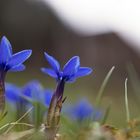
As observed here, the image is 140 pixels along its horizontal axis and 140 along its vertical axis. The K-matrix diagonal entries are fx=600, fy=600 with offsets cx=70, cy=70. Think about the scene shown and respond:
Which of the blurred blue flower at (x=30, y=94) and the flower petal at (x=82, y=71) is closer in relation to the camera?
the flower petal at (x=82, y=71)

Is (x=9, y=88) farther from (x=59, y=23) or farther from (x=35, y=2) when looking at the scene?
(x=35, y=2)

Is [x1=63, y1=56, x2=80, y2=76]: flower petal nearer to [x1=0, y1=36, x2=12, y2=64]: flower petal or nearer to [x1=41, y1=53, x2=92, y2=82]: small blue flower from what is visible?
[x1=41, y1=53, x2=92, y2=82]: small blue flower

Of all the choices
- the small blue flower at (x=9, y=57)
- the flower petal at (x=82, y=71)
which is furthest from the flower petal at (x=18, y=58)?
the flower petal at (x=82, y=71)

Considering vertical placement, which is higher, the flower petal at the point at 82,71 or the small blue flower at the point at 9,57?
the small blue flower at the point at 9,57

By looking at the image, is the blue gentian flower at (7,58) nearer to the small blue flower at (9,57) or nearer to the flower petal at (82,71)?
the small blue flower at (9,57)

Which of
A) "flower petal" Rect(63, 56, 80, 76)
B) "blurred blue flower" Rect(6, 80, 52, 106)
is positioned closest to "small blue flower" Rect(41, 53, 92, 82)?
"flower petal" Rect(63, 56, 80, 76)

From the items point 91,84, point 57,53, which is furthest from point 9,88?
point 57,53

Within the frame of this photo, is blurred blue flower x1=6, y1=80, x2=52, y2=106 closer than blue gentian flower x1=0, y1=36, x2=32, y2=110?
No

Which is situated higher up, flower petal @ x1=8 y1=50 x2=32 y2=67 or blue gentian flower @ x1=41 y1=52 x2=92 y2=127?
flower petal @ x1=8 y1=50 x2=32 y2=67
